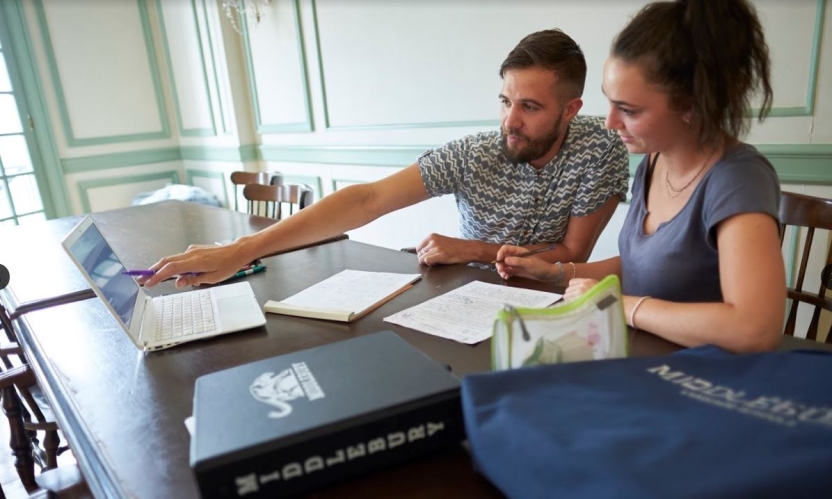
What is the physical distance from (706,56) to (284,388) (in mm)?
784

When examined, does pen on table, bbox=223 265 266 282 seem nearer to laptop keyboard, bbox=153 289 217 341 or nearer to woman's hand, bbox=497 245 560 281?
laptop keyboard, bbox=153 289 217 341

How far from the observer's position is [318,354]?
0.66 meters

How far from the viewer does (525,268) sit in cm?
112

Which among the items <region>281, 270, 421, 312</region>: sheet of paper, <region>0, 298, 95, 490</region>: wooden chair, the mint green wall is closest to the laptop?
<region>281, 270, 421, 312</region>: sheet of paper

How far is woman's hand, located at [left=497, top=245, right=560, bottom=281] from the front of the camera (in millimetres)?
1108

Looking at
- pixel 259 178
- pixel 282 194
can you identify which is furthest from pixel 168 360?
pixel 259 178

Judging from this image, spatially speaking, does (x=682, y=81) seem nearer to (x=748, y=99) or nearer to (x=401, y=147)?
(x=748, y=99)

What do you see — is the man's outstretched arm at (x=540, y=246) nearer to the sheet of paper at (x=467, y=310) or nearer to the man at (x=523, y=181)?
the man at (x=523, y=181)

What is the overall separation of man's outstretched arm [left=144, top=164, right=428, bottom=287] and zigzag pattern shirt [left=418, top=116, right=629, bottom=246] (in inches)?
3.7

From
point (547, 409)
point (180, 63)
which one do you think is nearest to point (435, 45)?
point (547, 409)

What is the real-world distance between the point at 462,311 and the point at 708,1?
63 cm

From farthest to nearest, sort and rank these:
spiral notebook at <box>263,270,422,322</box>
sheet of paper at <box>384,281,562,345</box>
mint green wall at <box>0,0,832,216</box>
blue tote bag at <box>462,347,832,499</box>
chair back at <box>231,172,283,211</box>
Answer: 1. mint green wall at <box>0,0,832,216</box>
2. chair back at <box>231,172,283,211</box>
3. spiral notebook at <box>263,270,422,322</box>
4. sheet of paper at <box>384,281,562,345</box>
5. blue tote bag at <box>462,347,832,499</box>

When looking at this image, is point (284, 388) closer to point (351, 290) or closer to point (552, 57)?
point (351, 290)

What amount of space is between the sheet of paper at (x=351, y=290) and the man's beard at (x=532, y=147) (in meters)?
0.48
